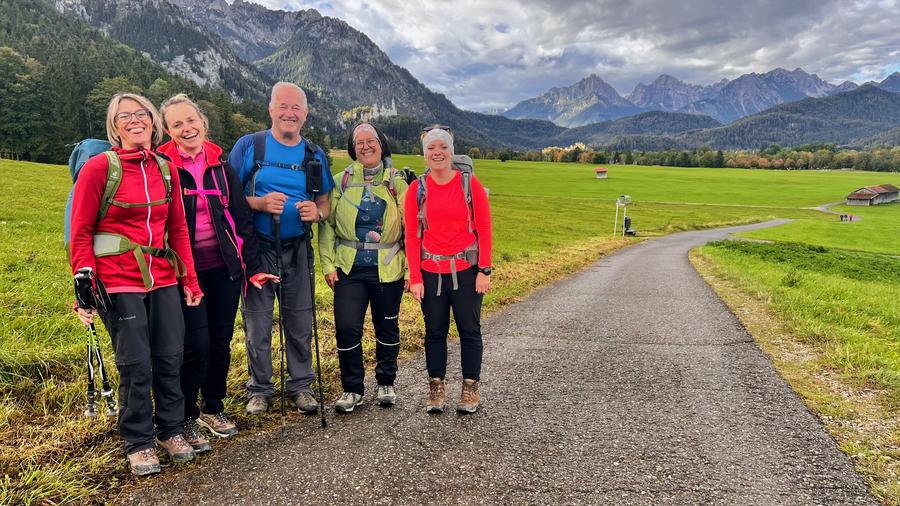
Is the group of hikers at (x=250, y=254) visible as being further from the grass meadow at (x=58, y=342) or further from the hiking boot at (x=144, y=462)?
the grass meadow at (x=58, y=342)

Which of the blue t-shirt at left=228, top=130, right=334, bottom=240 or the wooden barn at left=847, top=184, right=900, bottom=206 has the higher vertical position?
the blue t-shirt at left=228, top=130, right=334, bottom=240

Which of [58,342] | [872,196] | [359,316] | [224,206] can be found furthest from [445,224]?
[872,196]

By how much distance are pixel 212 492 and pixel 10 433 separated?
1.67 metres

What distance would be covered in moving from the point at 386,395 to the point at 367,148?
8.11 ft

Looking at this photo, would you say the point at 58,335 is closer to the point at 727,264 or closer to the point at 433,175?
the point at 433,175

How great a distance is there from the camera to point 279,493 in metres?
3.00

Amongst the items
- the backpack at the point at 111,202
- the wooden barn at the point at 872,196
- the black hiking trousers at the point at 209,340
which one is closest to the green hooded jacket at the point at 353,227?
the black hiking trousers at the point at 209,340

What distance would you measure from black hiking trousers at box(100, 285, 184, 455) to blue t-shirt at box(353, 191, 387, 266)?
158cm

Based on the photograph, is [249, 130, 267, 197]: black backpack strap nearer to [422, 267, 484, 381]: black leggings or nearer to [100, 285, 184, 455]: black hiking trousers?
[100, 285, 184, 455]: black hiking trousers

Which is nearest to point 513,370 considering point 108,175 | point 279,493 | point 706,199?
point 279,493

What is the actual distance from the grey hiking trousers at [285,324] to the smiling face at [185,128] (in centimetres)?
104

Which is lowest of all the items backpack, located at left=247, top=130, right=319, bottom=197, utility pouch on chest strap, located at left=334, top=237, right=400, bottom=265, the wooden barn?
the wooden barn

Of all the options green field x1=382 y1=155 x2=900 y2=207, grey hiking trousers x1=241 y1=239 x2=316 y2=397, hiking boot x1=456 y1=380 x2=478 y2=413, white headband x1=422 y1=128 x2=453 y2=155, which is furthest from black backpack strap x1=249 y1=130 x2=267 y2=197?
green field x1=382 y1=155 x2=900 y2=207

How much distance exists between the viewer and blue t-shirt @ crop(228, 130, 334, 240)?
4137 mm
